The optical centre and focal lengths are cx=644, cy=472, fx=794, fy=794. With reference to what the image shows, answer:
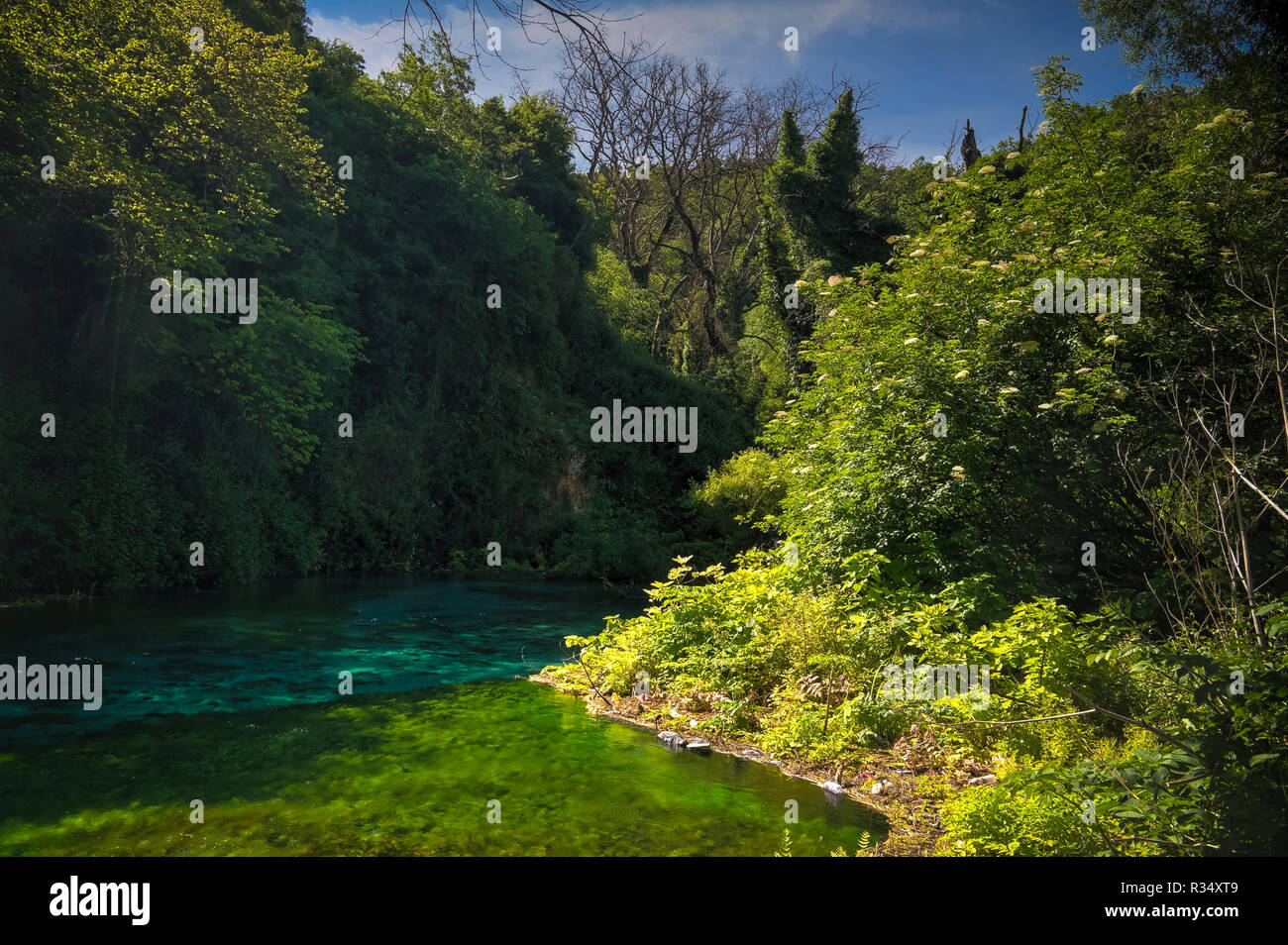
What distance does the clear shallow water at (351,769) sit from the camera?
4.91 meters

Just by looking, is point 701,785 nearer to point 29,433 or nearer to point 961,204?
point 961,204

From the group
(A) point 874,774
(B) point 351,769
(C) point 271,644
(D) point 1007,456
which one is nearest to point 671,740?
(A) point 874,774

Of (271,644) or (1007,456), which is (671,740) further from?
(271,644)

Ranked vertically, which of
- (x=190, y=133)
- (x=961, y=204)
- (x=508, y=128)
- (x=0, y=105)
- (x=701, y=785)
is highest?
(x=508, y=128)

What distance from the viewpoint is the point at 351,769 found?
6.31 m

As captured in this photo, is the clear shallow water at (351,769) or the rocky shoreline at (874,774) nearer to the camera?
the clear shallow water at (351,769)

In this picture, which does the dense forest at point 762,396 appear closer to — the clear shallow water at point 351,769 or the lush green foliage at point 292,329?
the lush green foliage at point 292,329

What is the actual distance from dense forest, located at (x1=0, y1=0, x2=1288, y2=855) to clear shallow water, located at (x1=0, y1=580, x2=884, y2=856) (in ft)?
3.41

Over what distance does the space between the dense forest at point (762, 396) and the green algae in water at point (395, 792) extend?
2.95ft

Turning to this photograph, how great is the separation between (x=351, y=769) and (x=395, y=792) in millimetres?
796

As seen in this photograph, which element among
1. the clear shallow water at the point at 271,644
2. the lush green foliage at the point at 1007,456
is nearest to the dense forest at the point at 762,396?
the lush green foliage at the point at 1007,456
